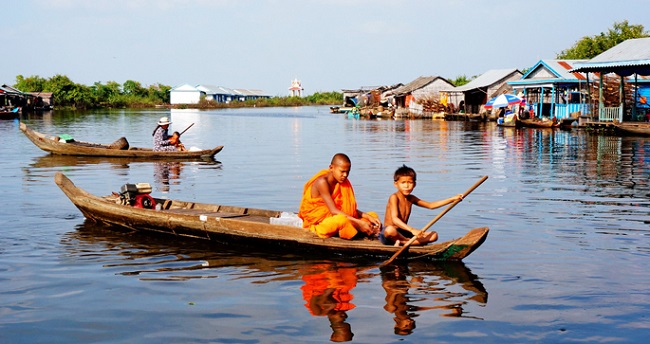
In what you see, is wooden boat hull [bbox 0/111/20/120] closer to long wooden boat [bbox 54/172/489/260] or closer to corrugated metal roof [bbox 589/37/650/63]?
corrugated metal roof [bbox 589/37/650/63]

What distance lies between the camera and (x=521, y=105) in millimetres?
36969

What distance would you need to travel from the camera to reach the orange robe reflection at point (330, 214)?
7.37 m

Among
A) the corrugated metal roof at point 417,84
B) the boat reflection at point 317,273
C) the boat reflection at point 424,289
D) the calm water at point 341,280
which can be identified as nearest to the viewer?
the calm water at point 341,280

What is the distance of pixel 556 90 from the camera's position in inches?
1331

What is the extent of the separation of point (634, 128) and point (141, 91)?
89.1m

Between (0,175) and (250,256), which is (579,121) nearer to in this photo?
(0,175)

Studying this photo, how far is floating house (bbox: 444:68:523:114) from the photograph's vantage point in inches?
1686

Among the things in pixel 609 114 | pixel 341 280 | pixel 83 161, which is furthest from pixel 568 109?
pixel 341 280

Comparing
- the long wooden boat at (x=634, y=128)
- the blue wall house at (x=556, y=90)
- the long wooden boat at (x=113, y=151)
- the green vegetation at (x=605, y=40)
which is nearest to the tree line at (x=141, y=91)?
the green vegetation at (x=605, y=40)

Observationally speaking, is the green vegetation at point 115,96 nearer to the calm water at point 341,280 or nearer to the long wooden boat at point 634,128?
the long wooden boat at point 634,128

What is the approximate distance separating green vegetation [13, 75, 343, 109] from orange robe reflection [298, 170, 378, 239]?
249 ft

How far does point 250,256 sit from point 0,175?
392 inches

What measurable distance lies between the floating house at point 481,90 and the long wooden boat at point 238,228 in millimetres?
35011

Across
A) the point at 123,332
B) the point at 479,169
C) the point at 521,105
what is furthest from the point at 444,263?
the point at 521,105
